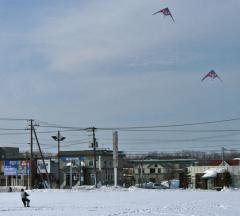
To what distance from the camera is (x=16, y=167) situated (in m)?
95.5

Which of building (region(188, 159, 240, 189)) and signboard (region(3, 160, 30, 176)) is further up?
signboard (region(3, 160, 30, 176))

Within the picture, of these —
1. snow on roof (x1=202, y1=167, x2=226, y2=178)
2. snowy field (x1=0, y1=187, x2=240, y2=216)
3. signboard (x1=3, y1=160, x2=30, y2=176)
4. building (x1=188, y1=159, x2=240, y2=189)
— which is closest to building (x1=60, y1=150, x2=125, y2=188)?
signboard (x1=3, y1=160, x2=30, y2=176)

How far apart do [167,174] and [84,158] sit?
80.7ft

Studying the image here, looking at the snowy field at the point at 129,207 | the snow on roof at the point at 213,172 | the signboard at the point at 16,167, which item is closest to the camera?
the snowy field at the point at 129,207

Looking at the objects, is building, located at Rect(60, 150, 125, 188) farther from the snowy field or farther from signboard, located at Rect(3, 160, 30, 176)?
the snowy field

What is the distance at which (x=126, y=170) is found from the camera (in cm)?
15175

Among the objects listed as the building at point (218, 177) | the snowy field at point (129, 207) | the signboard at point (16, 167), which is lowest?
the snowy field at point (129, 207)

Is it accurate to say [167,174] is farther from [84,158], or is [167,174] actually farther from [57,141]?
[57,141]

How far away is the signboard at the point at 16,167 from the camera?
94.7 meters

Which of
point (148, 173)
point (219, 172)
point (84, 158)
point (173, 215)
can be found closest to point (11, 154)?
point (84, 158)

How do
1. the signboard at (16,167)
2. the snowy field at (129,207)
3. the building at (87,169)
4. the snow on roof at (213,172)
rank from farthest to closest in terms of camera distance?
the building at (87,169) < the signboard at (16,167) < the snow on roof at (213,172) < the snowy field at (129,207)

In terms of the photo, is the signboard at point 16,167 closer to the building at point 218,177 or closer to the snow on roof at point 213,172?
the building at point 218,177

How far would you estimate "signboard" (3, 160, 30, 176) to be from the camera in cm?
9474

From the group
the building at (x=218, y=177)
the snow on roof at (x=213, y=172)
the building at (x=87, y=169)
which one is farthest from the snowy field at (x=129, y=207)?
the building at (x=87, y=169)
